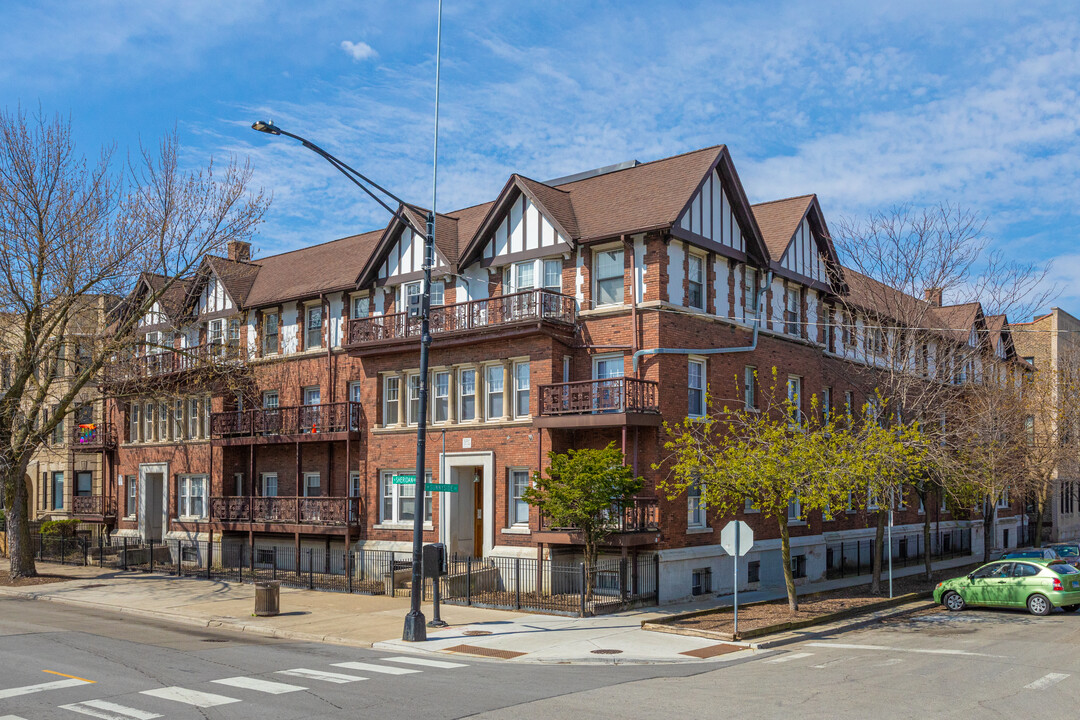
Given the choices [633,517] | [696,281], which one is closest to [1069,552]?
[696,281]

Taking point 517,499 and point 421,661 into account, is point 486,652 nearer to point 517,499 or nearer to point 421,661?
point 421,661

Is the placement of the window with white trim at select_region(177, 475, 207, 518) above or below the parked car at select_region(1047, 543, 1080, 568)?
above

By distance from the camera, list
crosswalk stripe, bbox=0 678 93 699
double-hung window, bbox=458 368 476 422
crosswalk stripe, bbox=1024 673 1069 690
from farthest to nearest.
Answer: double-hung window, bbox=458 368 476 422, crosswalk stripe, bbox=1024 673 1069 690, crosswalk stripe, bbox=0 678 93 699

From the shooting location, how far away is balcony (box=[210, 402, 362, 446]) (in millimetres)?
32688

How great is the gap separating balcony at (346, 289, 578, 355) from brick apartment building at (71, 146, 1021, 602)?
0.08 m

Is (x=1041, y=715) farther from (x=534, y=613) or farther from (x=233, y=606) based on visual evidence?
(x=233, y=606)

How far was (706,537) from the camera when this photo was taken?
27.6m

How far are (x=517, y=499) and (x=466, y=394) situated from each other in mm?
3990

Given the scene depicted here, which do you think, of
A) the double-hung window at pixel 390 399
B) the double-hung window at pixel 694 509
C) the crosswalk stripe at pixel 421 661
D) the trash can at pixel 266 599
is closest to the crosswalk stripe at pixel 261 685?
the crosswalk stripe at pixel 421 661

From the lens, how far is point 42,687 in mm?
14227

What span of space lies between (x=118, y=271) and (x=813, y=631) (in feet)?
77.7

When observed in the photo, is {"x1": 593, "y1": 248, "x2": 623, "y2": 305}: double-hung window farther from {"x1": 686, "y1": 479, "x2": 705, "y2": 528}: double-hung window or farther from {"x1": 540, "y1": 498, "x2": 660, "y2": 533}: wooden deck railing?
{"x1": 686, "y1": 479, "x2": 705, "y2": 528}: double-hung window

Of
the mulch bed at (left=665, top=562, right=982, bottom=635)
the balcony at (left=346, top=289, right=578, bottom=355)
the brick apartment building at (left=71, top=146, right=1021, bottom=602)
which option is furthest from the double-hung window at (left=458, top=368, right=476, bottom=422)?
the mulch bed at (left=665, top=562, right=982, bottom=635)

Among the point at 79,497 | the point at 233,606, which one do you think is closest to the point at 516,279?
the point at 233,606
